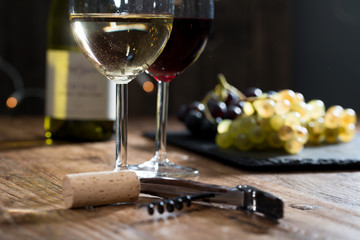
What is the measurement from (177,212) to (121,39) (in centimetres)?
27

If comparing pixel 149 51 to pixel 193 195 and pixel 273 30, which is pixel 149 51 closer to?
pixel 193 195

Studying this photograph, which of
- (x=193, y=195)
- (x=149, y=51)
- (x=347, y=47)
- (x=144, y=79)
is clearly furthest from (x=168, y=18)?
(x=347, y=47)

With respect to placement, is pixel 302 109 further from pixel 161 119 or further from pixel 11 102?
pixel 11 102

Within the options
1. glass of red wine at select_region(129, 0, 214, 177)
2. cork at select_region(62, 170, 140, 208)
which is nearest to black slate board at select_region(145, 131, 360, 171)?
glass of red wine at select_region(129, 0, 214, 177)

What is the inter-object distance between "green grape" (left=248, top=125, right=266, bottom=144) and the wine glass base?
232 millimetres

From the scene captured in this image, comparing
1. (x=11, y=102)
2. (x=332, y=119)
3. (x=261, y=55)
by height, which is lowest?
(x=11, y=102)

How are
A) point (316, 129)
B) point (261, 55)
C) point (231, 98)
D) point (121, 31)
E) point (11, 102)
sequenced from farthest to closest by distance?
point (261, 55)
point (11, 102)
point (231, 98)
point (316, 129)
point (121, 31)

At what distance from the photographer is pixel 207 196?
2.23 ft

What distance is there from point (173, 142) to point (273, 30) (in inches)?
68.1

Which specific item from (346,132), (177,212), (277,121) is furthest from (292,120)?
(177,212)

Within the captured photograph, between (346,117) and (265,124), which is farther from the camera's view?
(346,117)

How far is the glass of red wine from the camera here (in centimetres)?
96

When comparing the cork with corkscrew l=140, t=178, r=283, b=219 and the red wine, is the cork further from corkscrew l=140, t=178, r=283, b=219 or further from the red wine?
the red wine

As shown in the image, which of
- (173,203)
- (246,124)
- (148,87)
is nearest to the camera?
(173,203)
